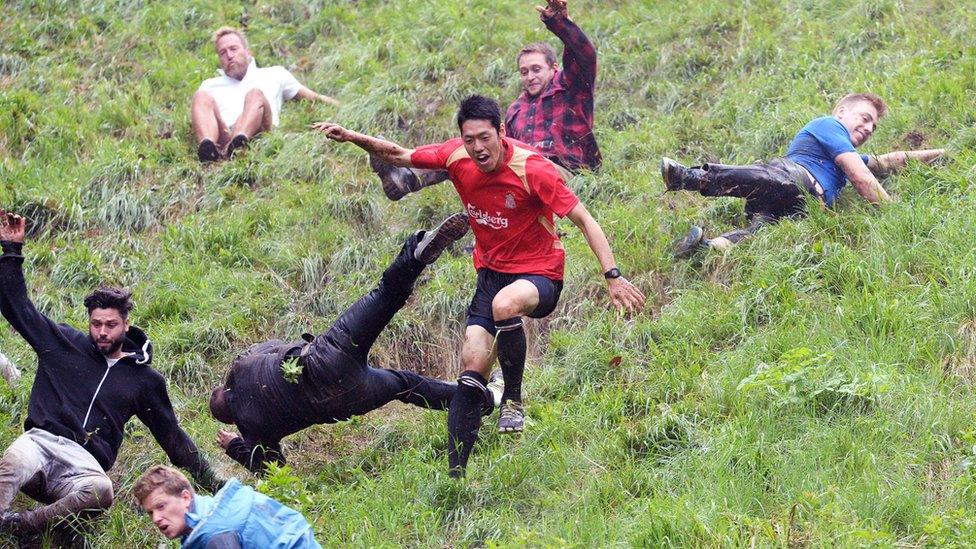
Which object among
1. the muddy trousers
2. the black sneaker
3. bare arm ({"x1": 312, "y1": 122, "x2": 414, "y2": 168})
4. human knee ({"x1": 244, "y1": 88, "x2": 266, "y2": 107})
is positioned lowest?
the muddy trousers

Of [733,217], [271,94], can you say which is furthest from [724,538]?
[271,94]

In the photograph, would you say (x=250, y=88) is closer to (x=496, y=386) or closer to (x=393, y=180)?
(x=393, y=180)

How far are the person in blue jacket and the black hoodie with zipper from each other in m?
1.82

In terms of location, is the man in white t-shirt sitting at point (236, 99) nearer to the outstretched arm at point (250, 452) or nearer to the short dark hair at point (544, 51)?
the short dark hair at point (544, 51)

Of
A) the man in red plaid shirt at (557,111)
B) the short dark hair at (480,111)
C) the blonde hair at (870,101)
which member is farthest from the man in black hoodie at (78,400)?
the blonde hair at (870,101)

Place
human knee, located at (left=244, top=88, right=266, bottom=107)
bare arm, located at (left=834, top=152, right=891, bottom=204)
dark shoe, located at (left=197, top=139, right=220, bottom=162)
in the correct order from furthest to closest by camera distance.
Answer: human knee, located at (left=244, top=88, right=266, bottom=107), dark shoe, located at (left=197, top=139, right=220, bottom=162), bare arm, located at (left=834, top=152, right=891, bottom=204)

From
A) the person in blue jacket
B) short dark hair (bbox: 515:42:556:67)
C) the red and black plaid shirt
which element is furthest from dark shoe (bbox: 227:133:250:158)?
the person in blue jacket

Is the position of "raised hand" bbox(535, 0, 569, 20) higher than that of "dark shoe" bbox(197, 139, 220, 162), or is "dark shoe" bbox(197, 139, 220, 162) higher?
"raised hand" bbox(535, 0, 569, 20)

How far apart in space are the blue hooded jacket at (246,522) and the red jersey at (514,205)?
208cm

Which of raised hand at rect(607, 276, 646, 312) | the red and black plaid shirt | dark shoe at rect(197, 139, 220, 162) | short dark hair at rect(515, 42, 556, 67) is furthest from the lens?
dark shoe at rect(197, 139, 220, 162)

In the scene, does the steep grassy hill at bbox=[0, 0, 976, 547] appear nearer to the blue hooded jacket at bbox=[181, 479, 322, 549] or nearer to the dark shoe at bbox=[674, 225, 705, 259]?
the dark shoe at bbox=[674, 225, 705, 259]

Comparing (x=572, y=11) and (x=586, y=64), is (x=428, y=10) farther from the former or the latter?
(x=586, y=64)

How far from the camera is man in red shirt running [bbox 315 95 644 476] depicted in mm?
6223

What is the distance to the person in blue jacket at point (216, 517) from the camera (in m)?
4.80
